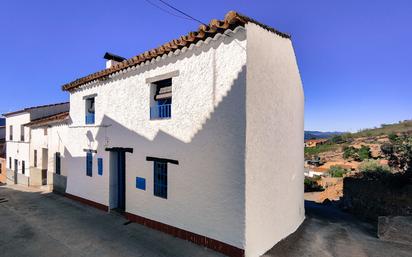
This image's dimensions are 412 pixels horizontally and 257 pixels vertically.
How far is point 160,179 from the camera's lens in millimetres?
8273

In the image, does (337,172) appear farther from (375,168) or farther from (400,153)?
(400,153)

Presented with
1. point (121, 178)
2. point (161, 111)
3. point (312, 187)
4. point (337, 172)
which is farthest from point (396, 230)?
point (337, 172)

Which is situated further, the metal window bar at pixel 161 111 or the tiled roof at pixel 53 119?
the tiled roof at pixel 53 119

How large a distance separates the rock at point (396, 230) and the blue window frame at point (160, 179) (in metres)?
7.78

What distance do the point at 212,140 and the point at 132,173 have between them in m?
4.10

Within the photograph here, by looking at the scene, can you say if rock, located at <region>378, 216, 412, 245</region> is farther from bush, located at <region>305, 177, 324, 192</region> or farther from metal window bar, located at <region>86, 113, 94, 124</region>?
bush, located at <region>305, 177, 324, 192</region>

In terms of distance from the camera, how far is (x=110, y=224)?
29.3ft

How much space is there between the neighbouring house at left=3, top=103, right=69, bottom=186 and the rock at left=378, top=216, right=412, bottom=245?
60.9ft

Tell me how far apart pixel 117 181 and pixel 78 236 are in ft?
9.54

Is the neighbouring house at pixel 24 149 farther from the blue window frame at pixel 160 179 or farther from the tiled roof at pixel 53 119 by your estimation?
the blue window frame at pixel 160 179

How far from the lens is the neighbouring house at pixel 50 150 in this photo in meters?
13.5

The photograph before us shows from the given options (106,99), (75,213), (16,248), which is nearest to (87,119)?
(106,99)

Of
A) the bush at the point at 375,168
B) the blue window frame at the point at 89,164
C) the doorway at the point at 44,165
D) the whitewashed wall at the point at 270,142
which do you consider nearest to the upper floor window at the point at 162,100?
the whitewashed wall at the point at 270,142

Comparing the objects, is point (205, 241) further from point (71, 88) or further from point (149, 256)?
point (71, 88)
